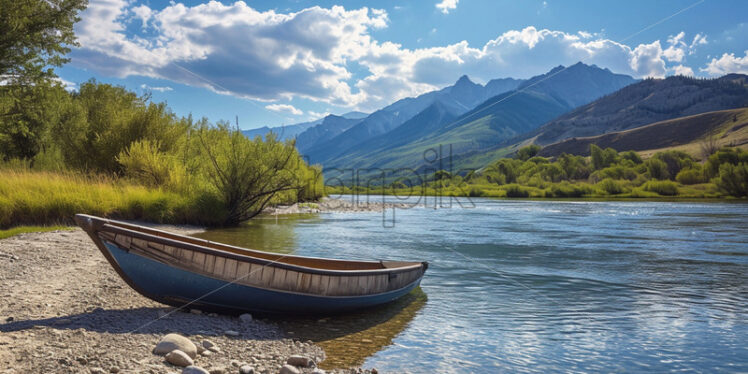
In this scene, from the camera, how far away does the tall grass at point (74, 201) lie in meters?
16.3

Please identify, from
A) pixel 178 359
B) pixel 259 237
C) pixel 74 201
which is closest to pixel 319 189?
pixel 259 237

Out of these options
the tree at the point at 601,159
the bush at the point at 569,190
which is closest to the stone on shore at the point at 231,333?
the bush at the point at 569,190

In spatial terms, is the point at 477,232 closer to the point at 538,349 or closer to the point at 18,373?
the point at 538,349

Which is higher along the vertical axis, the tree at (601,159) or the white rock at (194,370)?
the tree at (601,159)

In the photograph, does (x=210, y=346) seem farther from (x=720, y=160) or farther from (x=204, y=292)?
(x=720, y=160)

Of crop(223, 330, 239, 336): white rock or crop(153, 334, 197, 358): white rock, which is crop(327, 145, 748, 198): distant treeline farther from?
crop(153, 334, 197, 358): white rock

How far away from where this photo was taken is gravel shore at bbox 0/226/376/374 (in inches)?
208

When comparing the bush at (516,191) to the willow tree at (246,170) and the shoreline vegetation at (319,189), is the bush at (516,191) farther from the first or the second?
the willow tree at (246,170)

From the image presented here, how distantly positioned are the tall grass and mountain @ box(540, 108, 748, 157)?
179 meters

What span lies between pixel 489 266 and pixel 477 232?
11.2 meters

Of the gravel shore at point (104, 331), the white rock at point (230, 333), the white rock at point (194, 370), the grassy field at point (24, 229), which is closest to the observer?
the white rock at point (194, 370)

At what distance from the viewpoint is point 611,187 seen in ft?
270

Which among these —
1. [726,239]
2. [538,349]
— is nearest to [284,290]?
[538,349]

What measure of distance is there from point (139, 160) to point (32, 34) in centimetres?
742
